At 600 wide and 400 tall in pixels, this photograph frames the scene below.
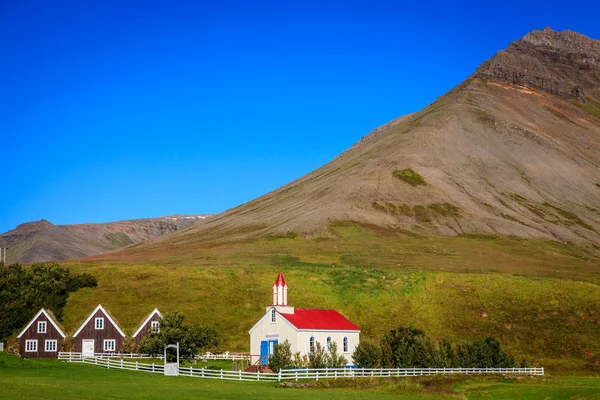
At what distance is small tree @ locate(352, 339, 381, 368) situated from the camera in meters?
67.5

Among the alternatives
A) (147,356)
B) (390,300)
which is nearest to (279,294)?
(147,356)

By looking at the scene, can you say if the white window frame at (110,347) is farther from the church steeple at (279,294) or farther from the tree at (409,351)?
the tree at (409,351)

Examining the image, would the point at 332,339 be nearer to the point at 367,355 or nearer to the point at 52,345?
the point at 367,355

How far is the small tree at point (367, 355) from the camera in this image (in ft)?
221

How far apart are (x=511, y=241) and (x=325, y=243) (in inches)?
1739

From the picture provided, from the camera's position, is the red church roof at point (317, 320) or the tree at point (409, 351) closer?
the tree at point (409, 351)

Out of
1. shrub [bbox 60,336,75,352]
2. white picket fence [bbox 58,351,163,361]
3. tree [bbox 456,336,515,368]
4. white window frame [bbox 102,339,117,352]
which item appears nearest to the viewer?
tree [bbox 456,336,515,368]

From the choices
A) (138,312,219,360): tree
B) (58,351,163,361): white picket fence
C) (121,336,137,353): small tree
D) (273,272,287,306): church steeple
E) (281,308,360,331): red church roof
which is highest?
(273,272,287,306): church steeple

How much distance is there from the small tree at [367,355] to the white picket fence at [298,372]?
3717 millimetres

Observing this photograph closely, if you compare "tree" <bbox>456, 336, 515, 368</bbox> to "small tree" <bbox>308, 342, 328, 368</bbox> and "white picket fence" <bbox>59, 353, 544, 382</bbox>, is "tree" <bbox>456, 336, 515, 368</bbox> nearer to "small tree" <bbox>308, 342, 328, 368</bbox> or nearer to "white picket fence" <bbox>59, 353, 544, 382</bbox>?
"white picket fence" <bbox>59, 353, 544, 382</bbox>

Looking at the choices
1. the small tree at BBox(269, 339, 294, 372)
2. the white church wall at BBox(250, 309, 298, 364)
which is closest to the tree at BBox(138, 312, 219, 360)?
the white church wall at BBox(250, 309, 298, 364)

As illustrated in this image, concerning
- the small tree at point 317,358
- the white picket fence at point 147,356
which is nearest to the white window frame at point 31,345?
the white picket fence at point 147,356

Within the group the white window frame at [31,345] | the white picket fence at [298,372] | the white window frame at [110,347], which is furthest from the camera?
the white window frame at [110,347]

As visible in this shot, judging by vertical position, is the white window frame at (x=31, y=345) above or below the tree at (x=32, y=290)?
below
